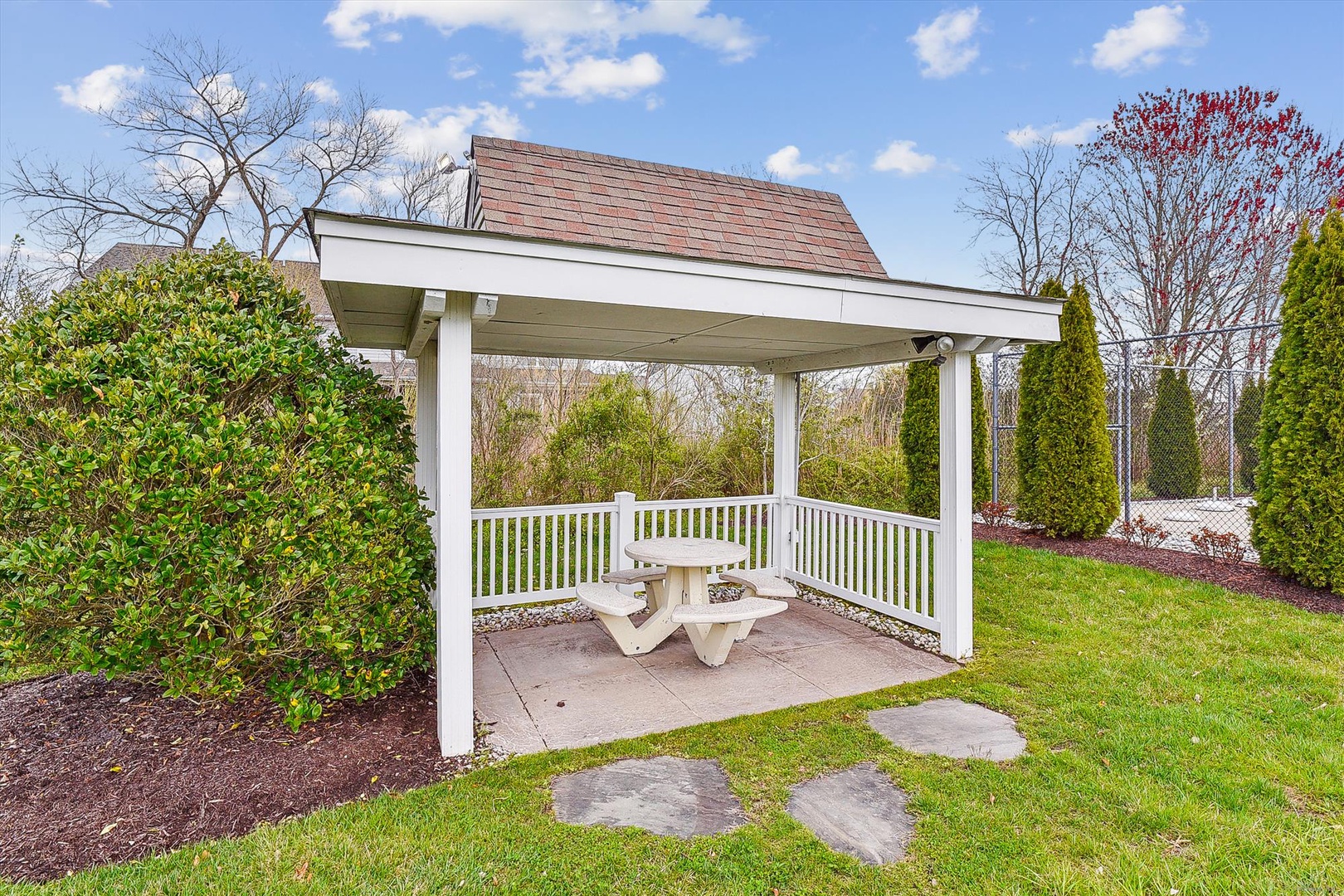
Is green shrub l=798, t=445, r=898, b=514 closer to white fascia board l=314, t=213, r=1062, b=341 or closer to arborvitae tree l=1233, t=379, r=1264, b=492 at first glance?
white fascia board l=314, t=213, r=1062, b=341

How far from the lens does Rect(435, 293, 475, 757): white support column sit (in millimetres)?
2873

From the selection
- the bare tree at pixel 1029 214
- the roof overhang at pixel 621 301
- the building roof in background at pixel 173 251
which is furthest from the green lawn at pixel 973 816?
the bare tree at pixel 1029 214

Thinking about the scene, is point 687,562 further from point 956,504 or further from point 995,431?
point 995,431

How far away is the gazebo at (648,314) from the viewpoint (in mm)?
2854

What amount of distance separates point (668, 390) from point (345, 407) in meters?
6.45

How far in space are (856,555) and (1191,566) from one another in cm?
293

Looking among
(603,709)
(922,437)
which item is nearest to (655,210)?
(603,709)

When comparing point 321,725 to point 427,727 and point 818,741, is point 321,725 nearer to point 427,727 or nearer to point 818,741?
point 427,727

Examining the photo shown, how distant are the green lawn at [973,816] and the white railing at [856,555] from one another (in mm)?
891

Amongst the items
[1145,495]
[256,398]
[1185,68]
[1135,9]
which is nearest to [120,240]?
[256,398]

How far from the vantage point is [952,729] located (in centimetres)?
309

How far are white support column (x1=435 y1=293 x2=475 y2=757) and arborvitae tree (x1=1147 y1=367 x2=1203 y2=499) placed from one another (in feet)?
37.6

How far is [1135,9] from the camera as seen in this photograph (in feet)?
30.2

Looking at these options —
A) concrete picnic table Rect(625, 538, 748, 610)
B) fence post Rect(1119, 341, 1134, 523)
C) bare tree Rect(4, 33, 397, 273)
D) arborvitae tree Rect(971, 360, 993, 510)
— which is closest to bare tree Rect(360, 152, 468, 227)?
bare tree Rect(4, 33, 397, 273)
